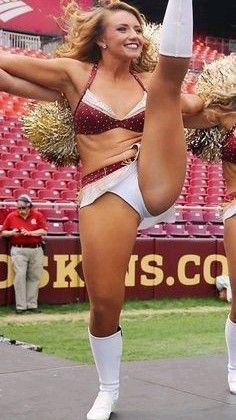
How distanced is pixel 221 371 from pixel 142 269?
4.84 meters

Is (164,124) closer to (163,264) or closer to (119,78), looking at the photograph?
(119,78)

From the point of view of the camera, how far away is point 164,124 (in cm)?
282

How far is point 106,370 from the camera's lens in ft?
10.5

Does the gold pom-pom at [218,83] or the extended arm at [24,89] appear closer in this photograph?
the extended arm at [24,89]

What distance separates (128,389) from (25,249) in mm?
4407

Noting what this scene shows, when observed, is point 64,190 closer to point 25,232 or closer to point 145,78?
point 25,232

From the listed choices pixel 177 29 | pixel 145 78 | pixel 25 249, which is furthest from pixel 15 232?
pixel 177 29

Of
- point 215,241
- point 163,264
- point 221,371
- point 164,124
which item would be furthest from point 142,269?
point 164,124

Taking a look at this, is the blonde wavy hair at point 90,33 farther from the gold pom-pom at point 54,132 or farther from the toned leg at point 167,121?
the toned leg at point 167,121

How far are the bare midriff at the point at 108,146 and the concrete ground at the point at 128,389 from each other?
3.73 ft

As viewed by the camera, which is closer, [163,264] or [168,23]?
[168,23]

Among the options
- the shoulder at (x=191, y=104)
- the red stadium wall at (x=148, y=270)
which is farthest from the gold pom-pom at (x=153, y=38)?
the red stadium wall at (x=148, y=270)

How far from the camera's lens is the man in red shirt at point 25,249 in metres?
8.02

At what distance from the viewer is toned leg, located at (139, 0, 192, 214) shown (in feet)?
8.77
